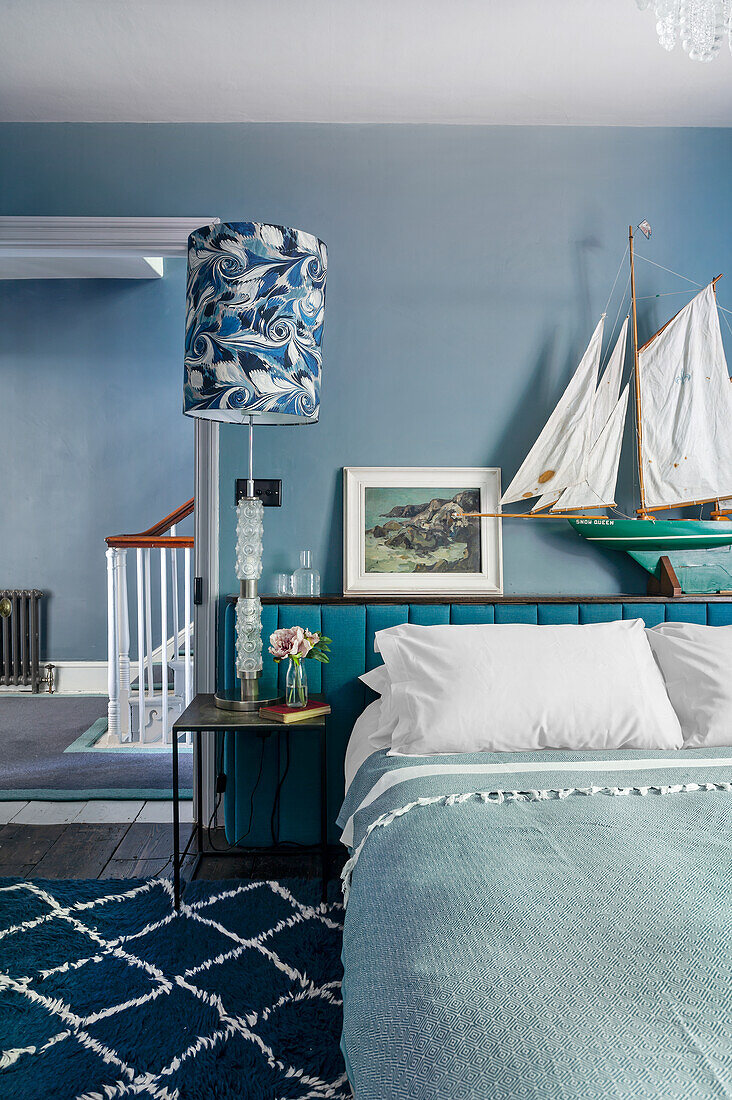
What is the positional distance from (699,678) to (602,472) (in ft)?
2.63

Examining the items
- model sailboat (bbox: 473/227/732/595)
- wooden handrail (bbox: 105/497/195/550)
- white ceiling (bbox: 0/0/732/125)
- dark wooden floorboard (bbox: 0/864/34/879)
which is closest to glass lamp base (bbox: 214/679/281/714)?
dark wooden floorboard (bbox: 0/864/34/879)

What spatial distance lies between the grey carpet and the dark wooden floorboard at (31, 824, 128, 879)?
0.35 meters

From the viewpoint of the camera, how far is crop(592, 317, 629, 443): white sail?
2.55 meters

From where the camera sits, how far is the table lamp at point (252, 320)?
7.04ft

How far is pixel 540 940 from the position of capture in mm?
979

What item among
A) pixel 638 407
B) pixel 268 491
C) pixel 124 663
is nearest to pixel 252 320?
pixel 268 491

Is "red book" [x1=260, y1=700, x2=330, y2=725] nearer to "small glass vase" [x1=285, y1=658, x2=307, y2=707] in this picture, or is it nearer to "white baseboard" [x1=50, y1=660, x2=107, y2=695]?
"small glass vase" [x1=285, y1=658, x2=307, y2=707]

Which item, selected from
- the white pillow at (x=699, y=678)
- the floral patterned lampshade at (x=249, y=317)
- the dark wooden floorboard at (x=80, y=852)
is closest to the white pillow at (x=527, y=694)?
the white pillow at (x=699, y=678)

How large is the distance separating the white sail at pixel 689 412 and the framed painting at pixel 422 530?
1.92 feet

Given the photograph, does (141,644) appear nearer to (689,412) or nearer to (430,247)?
(430,247)

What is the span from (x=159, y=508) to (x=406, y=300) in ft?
10.0

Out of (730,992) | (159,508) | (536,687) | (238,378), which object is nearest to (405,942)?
(730,992)

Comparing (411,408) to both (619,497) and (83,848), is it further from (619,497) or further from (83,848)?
(83,848)

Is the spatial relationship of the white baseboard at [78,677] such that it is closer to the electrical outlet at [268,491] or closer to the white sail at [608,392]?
the electrical outlet at [268,491]
